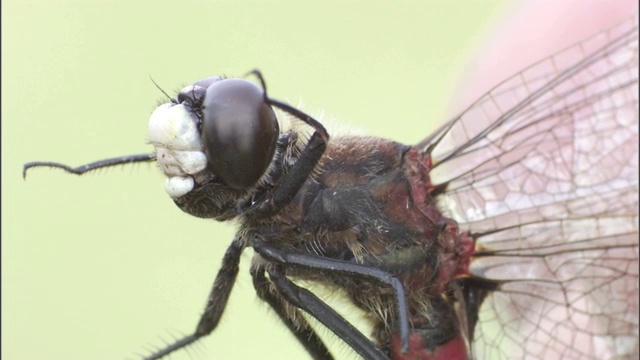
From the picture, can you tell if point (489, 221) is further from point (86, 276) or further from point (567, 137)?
point (86, 276)

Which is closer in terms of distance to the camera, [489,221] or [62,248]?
[489,221]

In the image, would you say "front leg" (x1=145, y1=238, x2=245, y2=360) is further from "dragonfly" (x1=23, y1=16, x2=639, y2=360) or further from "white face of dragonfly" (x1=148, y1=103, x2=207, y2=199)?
"white face of dragonfly" (x1=148, y1=103, x2=207, y2=199)

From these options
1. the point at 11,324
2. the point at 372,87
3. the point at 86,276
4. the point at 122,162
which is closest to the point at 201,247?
the point at 86,276

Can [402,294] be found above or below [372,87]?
below

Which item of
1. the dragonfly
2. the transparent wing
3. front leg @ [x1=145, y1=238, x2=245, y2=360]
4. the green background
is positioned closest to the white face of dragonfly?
the dragonfly

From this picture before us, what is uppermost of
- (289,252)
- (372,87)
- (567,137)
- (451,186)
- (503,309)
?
(372,87)

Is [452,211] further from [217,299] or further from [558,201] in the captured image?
[217,299]

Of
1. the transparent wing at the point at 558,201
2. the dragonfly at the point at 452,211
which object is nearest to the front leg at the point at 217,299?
the dragonfly at the point at 452,211

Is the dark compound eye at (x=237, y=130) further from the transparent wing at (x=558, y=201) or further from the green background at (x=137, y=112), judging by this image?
the green background at (x=137, y=112)
